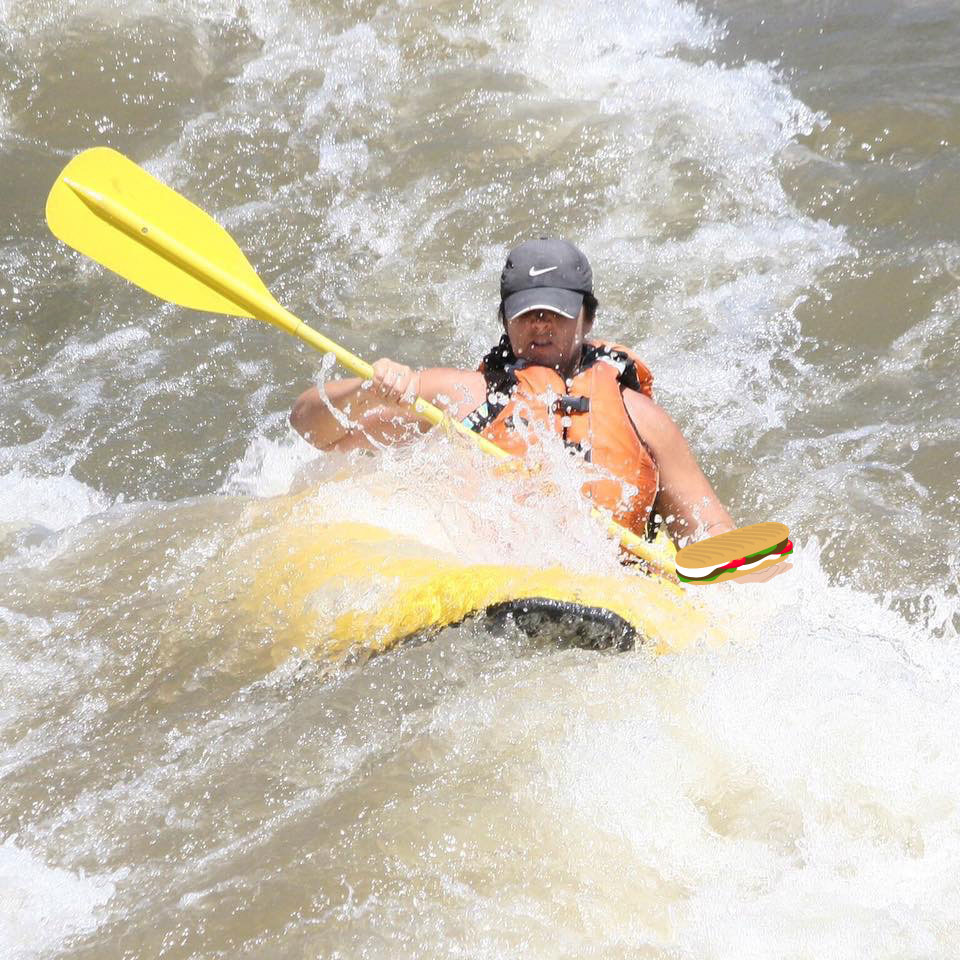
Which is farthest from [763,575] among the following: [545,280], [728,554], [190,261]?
[190,261]

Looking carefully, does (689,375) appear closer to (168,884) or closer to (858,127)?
(858,127)

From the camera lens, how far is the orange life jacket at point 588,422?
3221mm

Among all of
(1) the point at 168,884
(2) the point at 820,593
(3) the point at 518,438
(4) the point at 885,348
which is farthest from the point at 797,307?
(1) the point at 168,884

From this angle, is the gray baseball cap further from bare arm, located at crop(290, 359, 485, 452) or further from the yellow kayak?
the yellow kayak

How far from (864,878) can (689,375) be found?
255 centimetres

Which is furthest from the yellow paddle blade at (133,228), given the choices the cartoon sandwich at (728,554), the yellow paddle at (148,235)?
the cartoon sandwich at (728,554)

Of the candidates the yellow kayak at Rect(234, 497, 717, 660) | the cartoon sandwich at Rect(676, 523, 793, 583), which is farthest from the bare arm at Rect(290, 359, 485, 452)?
the cartoon sandwich at Rect(676, 523, 793, 583)

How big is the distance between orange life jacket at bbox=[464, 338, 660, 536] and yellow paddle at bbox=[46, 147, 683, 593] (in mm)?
721

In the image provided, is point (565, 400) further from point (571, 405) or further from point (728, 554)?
point (728, 554)

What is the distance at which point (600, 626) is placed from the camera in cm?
267

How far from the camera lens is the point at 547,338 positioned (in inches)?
132

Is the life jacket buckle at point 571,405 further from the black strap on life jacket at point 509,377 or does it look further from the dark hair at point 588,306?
the dark hair at point 588,306

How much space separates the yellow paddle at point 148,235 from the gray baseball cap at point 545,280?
683mm

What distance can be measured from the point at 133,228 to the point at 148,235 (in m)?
0.05
